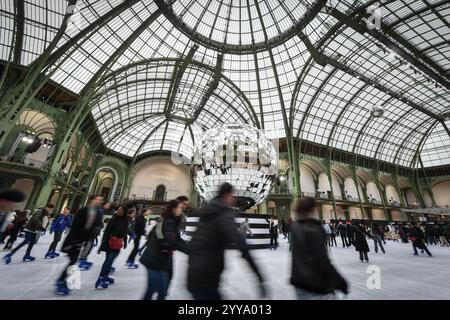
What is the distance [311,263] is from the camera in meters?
1.95

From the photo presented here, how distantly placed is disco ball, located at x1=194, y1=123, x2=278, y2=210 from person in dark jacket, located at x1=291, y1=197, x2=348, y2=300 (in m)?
4.51

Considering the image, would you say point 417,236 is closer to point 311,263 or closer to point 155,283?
point 311,263

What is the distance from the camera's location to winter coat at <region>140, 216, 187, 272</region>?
2.26 metres

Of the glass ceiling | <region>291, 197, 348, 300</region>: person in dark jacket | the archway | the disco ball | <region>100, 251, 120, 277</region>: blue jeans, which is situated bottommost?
<region>100, 251, 120, 277</region>: blue jeans

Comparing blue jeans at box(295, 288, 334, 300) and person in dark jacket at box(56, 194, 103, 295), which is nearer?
blue jeans at box(295, 288, 334, 300)

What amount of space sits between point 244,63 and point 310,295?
22.5 meters

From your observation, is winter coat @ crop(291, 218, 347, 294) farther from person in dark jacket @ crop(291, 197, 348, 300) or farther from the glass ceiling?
the glass ceiling

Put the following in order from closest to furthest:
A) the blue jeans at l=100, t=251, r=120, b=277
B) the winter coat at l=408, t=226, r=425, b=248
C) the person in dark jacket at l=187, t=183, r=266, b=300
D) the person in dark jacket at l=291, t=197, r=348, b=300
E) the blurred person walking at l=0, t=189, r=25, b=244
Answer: the person in dark jacket at l=187, t=183, r=266, b=300 < the person in dark jacket at l=291, t=197, r=348, b=300 < the blurred person walking at l=0, t=189, r=25, b=244 < the blue jeans at l=100, t=251, r=120, b=277 < the winter coat at l=408, t=226, r=425, b=248

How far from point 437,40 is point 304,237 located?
27849mm

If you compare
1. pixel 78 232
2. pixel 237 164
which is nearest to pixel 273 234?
pixel 237 164

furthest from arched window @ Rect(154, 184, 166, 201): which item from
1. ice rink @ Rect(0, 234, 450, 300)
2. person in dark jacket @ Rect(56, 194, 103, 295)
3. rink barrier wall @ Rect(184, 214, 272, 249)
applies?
person in dark jacket @ Rect(56, 194, 103, 295)

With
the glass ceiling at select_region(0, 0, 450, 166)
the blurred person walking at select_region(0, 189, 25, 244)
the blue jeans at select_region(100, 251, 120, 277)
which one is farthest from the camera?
the glass ceiling at select_region(0, 0, 450, 166)

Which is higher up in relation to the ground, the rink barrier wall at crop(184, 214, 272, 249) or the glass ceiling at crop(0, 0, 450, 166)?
the glass ceiling at crop(0, 0, 450, 166)

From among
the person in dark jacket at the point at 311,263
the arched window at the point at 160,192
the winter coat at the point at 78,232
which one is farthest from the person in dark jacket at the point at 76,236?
the arched window at the point at 160,192
